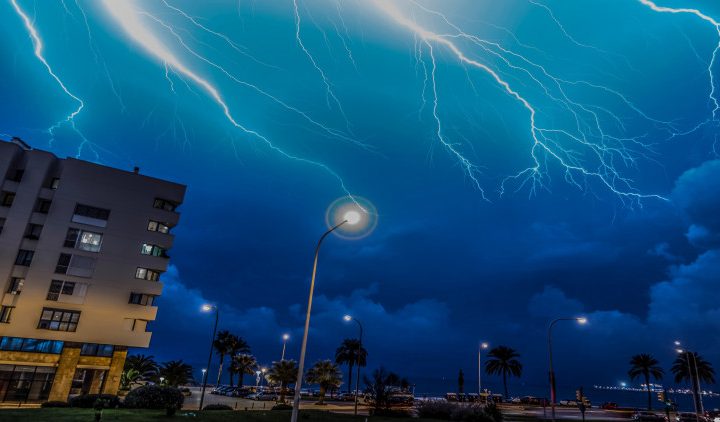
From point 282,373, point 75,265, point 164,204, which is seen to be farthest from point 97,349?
point 282,373

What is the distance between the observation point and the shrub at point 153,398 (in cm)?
2780

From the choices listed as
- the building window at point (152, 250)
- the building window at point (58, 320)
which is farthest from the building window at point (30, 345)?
the building window at point (152, 250)

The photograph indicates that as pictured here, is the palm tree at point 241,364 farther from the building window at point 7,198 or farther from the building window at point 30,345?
the building window at point 7,198

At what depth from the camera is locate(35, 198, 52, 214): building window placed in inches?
1614

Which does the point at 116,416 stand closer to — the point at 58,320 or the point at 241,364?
the point at 58,320

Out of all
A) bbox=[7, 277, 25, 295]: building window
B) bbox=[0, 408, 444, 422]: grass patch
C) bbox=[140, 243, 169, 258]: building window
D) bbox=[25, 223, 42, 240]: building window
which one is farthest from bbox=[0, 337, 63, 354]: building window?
bbox=[0, 408, 444, 422]: grass patch

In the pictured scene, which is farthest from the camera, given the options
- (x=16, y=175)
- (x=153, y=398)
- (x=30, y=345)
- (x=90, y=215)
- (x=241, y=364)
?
(x=241, y=364)

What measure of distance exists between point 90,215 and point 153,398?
2216 centimetres

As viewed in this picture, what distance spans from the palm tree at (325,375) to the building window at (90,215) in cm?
2975

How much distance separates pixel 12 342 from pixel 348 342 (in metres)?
52.3

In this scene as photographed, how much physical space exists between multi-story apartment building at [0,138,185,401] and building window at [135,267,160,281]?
3.9 inches

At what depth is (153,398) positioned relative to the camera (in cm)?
2808

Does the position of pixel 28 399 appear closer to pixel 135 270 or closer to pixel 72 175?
pixel 135 270

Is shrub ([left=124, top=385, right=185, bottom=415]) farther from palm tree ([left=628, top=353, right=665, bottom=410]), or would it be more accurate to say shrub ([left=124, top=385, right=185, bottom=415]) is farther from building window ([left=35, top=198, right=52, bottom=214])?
palm tree ([left=628, top=353, right=665, bottom=410])
